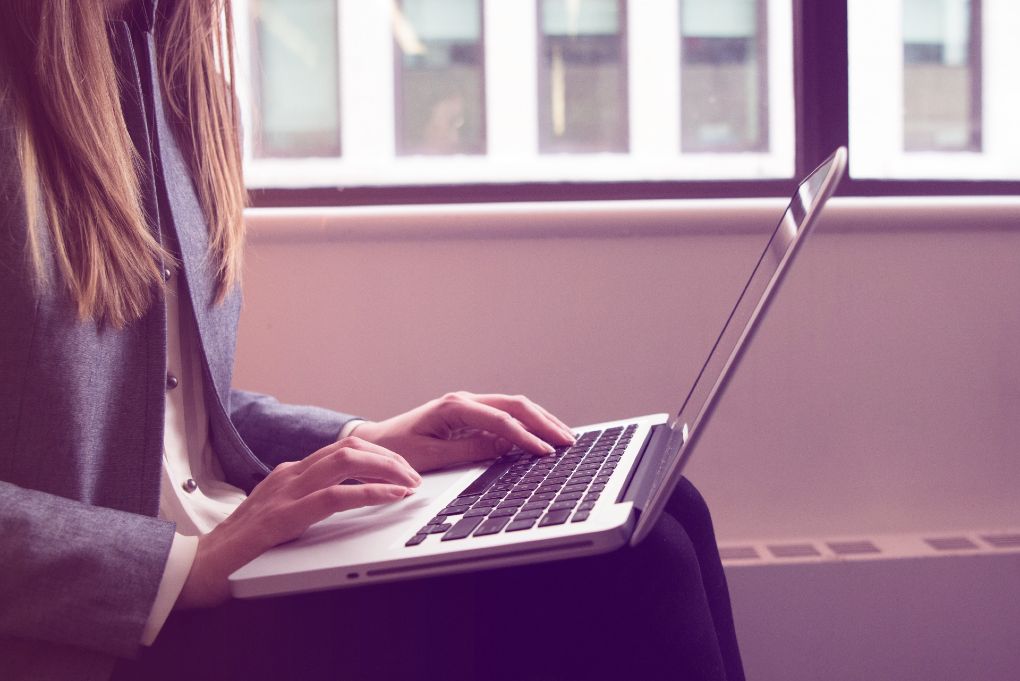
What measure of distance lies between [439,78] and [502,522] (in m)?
1.14

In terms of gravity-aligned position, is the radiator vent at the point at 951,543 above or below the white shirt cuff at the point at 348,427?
below

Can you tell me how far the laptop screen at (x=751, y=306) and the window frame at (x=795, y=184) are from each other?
0.31m

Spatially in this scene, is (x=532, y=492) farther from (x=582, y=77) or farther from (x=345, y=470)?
(x=582, y=77)

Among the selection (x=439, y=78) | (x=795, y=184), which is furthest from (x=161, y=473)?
(x=795, y=184)

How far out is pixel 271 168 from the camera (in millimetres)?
1477

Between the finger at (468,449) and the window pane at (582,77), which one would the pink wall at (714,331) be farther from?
the finger at (468,449)

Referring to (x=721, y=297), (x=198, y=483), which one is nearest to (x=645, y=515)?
(x=198, y=483)

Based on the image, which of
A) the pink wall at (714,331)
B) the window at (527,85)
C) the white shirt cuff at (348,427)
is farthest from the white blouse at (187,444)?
the window at (527,85)

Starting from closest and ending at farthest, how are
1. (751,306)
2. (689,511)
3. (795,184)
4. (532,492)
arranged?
(532,492), (689,511), (751,306), (795,184)

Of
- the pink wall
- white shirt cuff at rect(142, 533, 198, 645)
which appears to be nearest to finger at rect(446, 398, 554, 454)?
white shirt cuff at rect(142, 533, 198, 645)

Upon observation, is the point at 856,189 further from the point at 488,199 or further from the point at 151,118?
the point at 151,118

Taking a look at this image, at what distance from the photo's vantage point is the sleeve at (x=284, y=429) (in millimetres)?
886

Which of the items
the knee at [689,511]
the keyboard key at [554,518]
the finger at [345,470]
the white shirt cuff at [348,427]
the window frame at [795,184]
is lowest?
the knee at [689,511]

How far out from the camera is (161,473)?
67 centimetres
